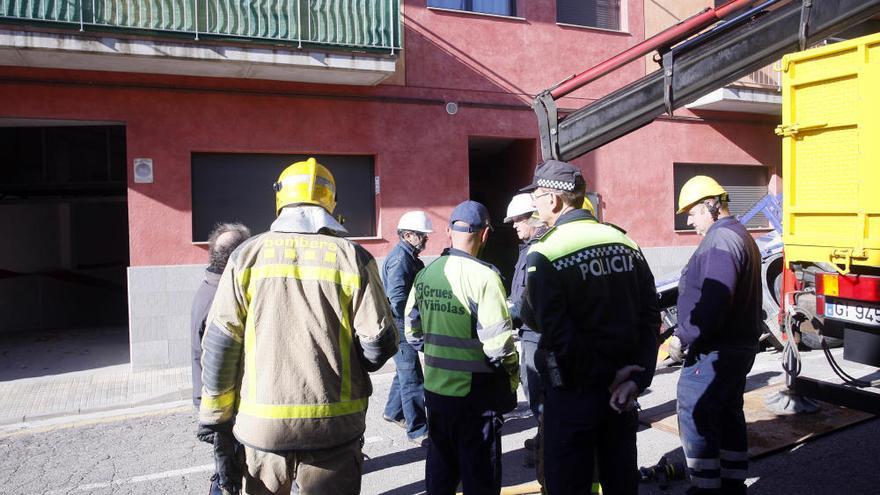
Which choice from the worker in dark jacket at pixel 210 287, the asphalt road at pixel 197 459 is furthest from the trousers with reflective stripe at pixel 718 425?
the worker in dark jacket at pixel 210 287

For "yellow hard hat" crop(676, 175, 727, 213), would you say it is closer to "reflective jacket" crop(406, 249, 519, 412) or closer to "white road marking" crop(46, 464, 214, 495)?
"reflective jacket" crop(406, 249, 519, 412)

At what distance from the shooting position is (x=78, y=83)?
28.6 ft

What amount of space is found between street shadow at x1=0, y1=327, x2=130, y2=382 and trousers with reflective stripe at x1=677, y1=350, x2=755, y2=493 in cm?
807

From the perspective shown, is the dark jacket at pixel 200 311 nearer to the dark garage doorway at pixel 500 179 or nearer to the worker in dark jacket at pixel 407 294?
the worker in dark jacket at pixel 407 294

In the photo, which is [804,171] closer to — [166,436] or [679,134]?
[166,436]

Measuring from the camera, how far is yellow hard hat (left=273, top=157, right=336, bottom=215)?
2691 millimetres

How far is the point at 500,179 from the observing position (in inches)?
510

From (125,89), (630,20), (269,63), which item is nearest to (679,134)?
(630,20)

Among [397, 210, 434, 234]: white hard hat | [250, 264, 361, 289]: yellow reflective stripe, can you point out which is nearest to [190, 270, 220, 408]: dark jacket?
[250, 264, 361, 289]: yellow reflective stripe

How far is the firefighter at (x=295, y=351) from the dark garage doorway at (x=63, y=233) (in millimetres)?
10016

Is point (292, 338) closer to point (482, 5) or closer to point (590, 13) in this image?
point (482, 5)

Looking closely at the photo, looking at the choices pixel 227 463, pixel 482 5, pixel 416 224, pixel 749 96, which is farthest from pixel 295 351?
pixel 749 96

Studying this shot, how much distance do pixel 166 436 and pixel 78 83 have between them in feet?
17.5

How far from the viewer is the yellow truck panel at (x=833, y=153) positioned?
3896mm
